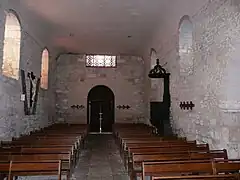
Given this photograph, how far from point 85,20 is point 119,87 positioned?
535cm

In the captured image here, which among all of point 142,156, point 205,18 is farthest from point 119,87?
point 142,156

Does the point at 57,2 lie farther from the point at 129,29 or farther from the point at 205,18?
the point at 205,18

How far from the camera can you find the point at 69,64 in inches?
502

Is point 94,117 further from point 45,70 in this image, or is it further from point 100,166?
point 100,166

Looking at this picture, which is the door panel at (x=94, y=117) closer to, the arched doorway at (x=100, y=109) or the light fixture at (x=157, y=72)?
the arched doorway at (x=100, y=109)

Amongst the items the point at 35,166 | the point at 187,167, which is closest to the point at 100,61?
the point at 35,166

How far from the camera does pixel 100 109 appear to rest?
42.1 ft

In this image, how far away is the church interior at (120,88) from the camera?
3926mm

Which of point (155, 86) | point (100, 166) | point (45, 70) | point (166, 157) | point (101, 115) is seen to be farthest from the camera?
point (101, 115)

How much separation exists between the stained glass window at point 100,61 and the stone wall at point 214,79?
22.2 feet

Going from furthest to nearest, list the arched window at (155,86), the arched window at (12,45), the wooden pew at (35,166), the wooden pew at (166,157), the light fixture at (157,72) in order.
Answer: the arched window at (155,86)
the light fixture at (157,72)
the arched window at (12,45)
the wooden pew at (166,157)
the wooden pew at (35,166)

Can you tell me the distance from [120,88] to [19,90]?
6624 millimetres

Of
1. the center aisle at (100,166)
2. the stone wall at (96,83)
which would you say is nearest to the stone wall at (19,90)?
the center aisle at (100,166)

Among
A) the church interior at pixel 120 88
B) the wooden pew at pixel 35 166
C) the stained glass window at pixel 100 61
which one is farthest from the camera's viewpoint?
the stained glass window at pixel 100 61
